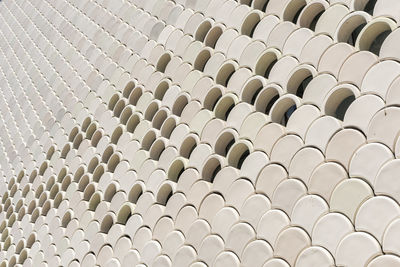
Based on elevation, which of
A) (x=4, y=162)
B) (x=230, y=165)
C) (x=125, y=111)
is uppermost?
(x=230, y=165)

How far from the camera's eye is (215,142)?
147 inches

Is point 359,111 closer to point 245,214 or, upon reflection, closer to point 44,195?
point 245,214

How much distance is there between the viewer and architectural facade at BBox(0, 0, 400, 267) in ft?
9.39

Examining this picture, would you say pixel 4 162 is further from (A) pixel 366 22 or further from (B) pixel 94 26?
(A) pixel 366 22

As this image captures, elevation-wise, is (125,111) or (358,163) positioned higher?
(358,163)

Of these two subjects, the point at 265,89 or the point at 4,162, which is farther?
the point at 4,162

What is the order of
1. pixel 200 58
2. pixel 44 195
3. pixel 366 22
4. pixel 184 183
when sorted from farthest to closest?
pixel 44 195
pixel 200 58
pixel 184 183
pixel 366 22

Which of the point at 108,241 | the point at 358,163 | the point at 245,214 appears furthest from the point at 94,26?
the point at 358,163

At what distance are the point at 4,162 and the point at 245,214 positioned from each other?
385cm

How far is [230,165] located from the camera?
11.6ft

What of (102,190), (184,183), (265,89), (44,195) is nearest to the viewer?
(265,89)

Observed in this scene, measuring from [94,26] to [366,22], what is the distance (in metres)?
3.34

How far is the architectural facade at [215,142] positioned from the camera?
9.39 feet

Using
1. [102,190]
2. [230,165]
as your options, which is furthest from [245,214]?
[102,190]
